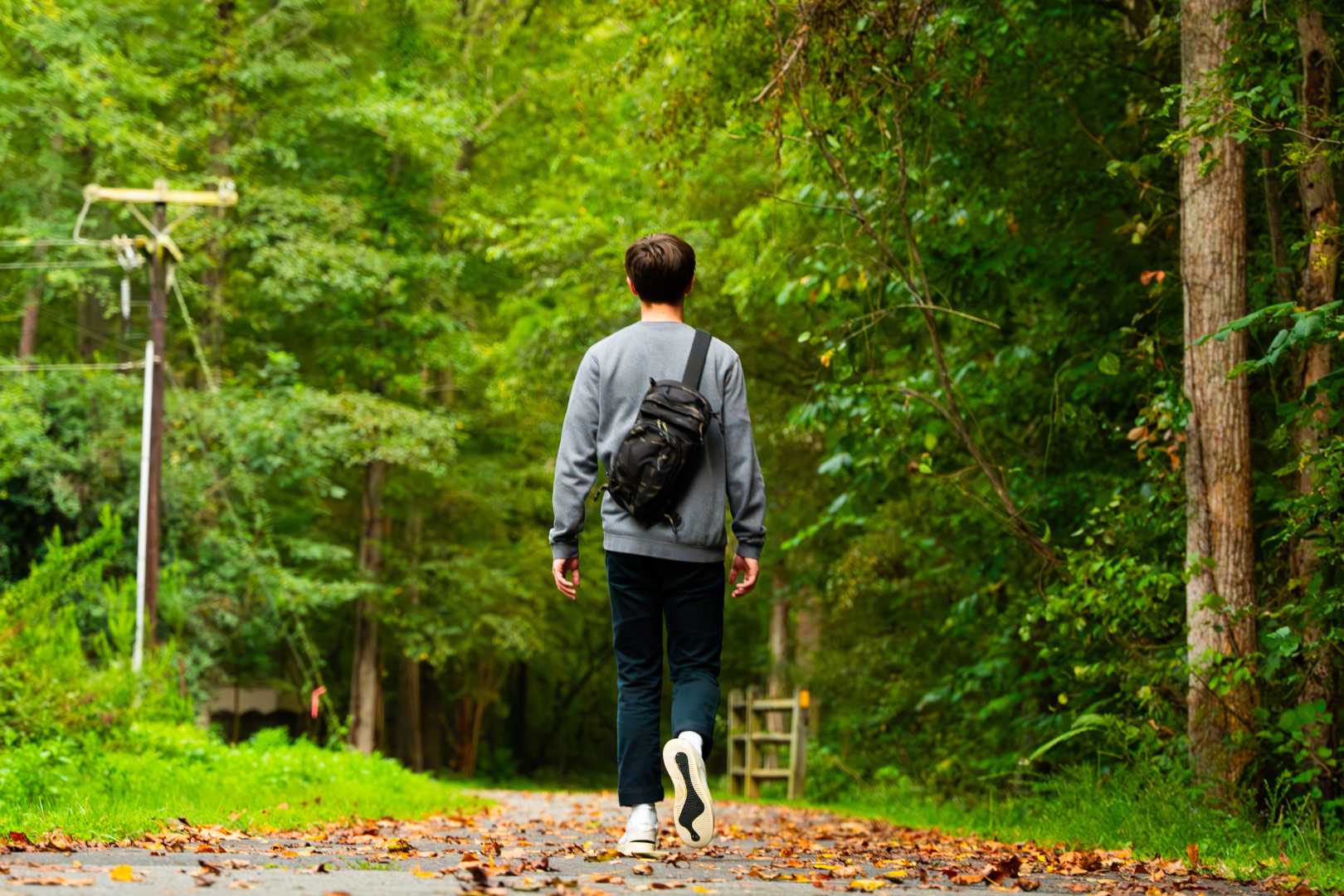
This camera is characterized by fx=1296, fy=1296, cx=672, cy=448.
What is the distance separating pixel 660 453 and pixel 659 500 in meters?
0.16

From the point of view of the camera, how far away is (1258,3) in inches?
234

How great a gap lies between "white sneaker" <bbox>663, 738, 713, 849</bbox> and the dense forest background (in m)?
2.71

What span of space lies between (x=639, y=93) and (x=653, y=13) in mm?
7685

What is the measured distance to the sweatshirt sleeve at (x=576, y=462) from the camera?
4590 mm

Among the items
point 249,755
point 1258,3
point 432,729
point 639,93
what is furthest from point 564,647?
point 1258,3

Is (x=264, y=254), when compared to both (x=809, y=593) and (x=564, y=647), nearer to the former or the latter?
(x=809, y=593)

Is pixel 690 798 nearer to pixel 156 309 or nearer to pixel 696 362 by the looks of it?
pixel 696 362

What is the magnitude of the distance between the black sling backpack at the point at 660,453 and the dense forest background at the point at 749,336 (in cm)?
226

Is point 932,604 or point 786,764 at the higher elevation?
point 932,604

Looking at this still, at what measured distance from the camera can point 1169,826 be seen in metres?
5.68

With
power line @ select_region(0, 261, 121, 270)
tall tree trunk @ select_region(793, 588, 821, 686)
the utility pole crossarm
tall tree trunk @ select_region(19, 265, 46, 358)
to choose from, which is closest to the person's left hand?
tall tree trunk @ select_region(793, 588, 821, 686)

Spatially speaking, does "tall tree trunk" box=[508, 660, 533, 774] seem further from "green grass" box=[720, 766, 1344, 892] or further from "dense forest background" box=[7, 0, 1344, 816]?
"green grass" box=[720, 766, 1344, 892]

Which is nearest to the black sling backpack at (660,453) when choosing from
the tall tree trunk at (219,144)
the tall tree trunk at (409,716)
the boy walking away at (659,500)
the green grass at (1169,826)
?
the boy walking away at (659,500)

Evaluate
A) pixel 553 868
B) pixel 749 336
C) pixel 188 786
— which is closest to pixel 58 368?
pixel 749 336
